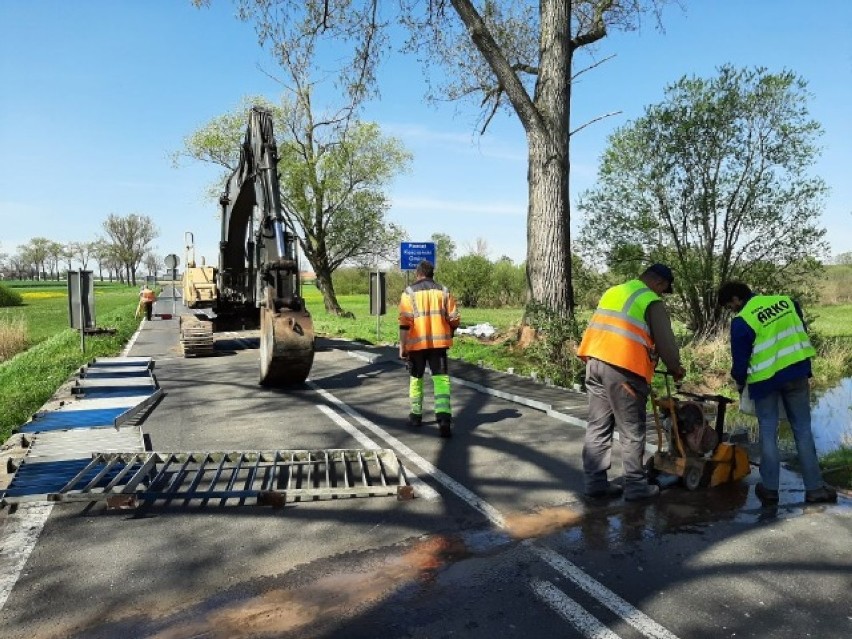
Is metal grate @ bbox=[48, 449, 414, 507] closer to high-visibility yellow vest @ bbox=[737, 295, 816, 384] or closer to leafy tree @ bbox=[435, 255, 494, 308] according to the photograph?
high-visibility yellow vest @ bbox=[737, 295, 816, 384]

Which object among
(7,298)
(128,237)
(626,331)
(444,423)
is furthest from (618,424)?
(128,237)

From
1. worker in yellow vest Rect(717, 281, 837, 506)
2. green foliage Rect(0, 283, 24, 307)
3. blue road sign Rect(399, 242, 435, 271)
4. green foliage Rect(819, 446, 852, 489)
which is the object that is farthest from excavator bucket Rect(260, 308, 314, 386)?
green foliage Rect(0, 283, 24, 307)

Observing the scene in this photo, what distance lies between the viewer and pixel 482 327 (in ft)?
66.4

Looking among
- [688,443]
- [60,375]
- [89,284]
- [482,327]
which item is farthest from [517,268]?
[688,443]

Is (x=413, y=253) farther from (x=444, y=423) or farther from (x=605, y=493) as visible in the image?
(x=605, y=493)

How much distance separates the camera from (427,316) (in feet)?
23.9

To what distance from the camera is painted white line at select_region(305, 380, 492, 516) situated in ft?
15.8

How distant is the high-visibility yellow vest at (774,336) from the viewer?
16.5 ft

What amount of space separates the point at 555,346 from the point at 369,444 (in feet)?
23.2

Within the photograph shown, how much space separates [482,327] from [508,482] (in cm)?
1479

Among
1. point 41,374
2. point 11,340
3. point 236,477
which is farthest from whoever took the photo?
point 11,340

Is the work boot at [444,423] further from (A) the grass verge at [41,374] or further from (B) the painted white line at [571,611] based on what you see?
(A) the grass verge at [41,374]

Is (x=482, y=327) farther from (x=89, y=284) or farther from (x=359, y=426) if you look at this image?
(x=359, y=426)

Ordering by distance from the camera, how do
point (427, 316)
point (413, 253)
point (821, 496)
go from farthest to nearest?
1. point (413, 253)
2. point (427, 316)
3. point (821, 496)
